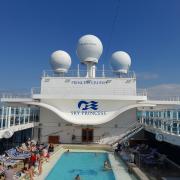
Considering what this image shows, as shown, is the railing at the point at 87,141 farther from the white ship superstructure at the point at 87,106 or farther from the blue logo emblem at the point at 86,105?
the blue logo emblem at the point at 86,105

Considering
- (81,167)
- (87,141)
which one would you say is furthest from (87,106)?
(81,167)

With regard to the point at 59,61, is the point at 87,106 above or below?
below

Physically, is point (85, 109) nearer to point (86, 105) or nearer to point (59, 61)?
point (86, 105)

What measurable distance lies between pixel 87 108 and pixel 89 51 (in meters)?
5.52

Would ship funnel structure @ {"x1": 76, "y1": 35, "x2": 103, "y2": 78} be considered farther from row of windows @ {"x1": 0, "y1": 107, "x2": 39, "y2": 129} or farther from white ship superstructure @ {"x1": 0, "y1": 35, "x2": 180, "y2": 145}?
row of windows @ {"x1": 0, "y1": 107, "x2": 39, "y2": 129}

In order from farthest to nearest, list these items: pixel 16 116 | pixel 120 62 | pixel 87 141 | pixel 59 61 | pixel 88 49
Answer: pixel 120 62
pixel 59 61
pixel 88 49
pixel 87 141
pixel 16 116

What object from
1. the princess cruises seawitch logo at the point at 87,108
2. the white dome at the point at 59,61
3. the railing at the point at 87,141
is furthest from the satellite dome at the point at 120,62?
Answer: the railing at the point at 87,141

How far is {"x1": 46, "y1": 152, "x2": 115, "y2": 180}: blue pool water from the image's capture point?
11125 millimetres

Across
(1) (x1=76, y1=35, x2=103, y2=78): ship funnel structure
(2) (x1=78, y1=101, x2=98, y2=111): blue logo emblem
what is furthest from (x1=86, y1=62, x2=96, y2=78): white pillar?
(2) (x1=78, y1=101, x2=98, y2=111): blue logo emblem

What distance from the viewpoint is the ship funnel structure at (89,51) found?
918 inches

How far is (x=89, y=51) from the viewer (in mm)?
23297

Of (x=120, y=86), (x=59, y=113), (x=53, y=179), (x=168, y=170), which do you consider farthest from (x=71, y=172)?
(x=120, y=86)

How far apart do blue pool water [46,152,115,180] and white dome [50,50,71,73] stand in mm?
9740

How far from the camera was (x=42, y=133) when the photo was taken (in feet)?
71.5
